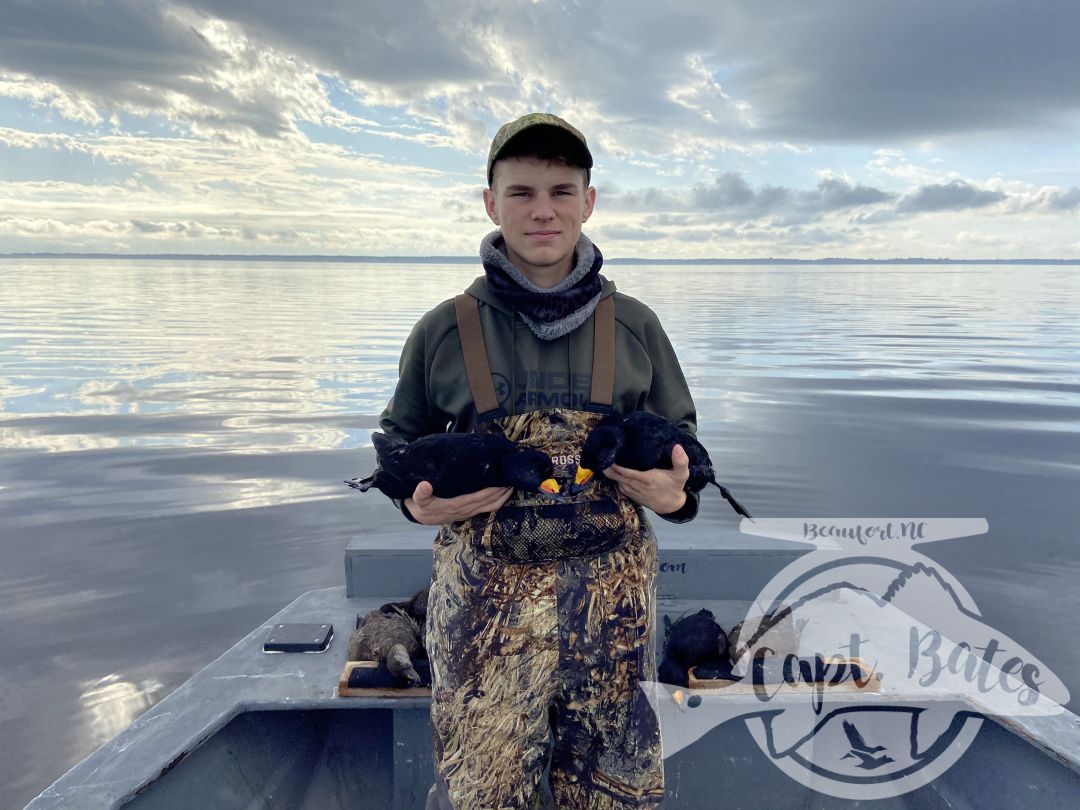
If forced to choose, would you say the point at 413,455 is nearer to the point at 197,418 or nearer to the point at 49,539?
the point at 49,539

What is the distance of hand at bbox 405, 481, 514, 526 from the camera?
79.4 inches

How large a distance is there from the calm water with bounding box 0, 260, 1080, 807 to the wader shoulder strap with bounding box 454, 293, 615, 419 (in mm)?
4709

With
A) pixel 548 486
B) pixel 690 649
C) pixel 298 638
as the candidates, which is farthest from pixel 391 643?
pixel 548 486

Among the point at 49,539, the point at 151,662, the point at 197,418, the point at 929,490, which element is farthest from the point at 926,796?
the point at 197,418

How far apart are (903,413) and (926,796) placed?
12.4 meters

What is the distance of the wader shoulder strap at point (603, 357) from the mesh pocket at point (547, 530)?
13.3 inches

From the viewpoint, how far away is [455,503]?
2039mm

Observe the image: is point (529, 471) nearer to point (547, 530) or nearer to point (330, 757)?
point (547, 530)

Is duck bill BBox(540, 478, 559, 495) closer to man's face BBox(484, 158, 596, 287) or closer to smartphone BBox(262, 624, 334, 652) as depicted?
man's face BBox(484, 158, 596, 287)

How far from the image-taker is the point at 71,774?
283 cm

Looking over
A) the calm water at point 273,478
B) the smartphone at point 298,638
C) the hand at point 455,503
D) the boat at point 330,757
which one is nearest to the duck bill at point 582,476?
the hand at point 455,503

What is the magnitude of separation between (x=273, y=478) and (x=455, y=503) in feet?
31.0

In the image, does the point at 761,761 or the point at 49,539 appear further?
the point at 49,539
